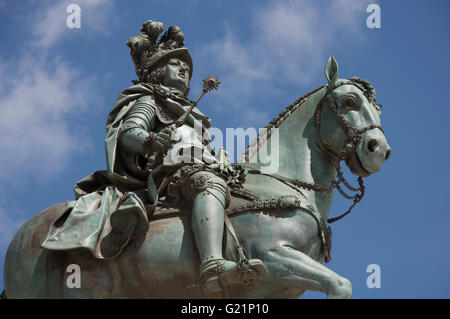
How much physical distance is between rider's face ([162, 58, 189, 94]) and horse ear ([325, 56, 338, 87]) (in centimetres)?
238

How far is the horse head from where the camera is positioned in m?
12.7

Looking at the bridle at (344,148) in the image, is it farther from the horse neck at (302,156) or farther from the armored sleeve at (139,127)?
the armored sleeve at (139,127)

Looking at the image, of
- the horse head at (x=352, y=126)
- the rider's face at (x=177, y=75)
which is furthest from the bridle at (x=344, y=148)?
the rider's face at (x=177, y=75)

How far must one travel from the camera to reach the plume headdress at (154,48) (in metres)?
14.8

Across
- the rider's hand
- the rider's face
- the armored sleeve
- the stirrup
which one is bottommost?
the stirrup

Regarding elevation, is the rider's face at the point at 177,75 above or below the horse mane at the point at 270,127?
above

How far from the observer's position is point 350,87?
13.1 m

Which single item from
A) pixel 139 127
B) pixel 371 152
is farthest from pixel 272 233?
pixel 139 127

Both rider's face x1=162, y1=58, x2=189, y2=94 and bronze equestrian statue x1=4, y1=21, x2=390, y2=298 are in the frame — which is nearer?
bronze equestrian statue x1=4, y1=21, x2=390, y2=298

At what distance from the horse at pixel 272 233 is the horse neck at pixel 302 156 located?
14 millimetres

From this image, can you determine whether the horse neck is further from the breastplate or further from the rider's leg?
the rider's leg

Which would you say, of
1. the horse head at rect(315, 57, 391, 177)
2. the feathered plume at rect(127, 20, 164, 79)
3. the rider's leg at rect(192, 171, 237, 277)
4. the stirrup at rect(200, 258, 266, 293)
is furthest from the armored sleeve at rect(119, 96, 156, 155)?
the horse head at rect(315, 57, 391, 177)

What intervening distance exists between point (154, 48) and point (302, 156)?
3.59m
